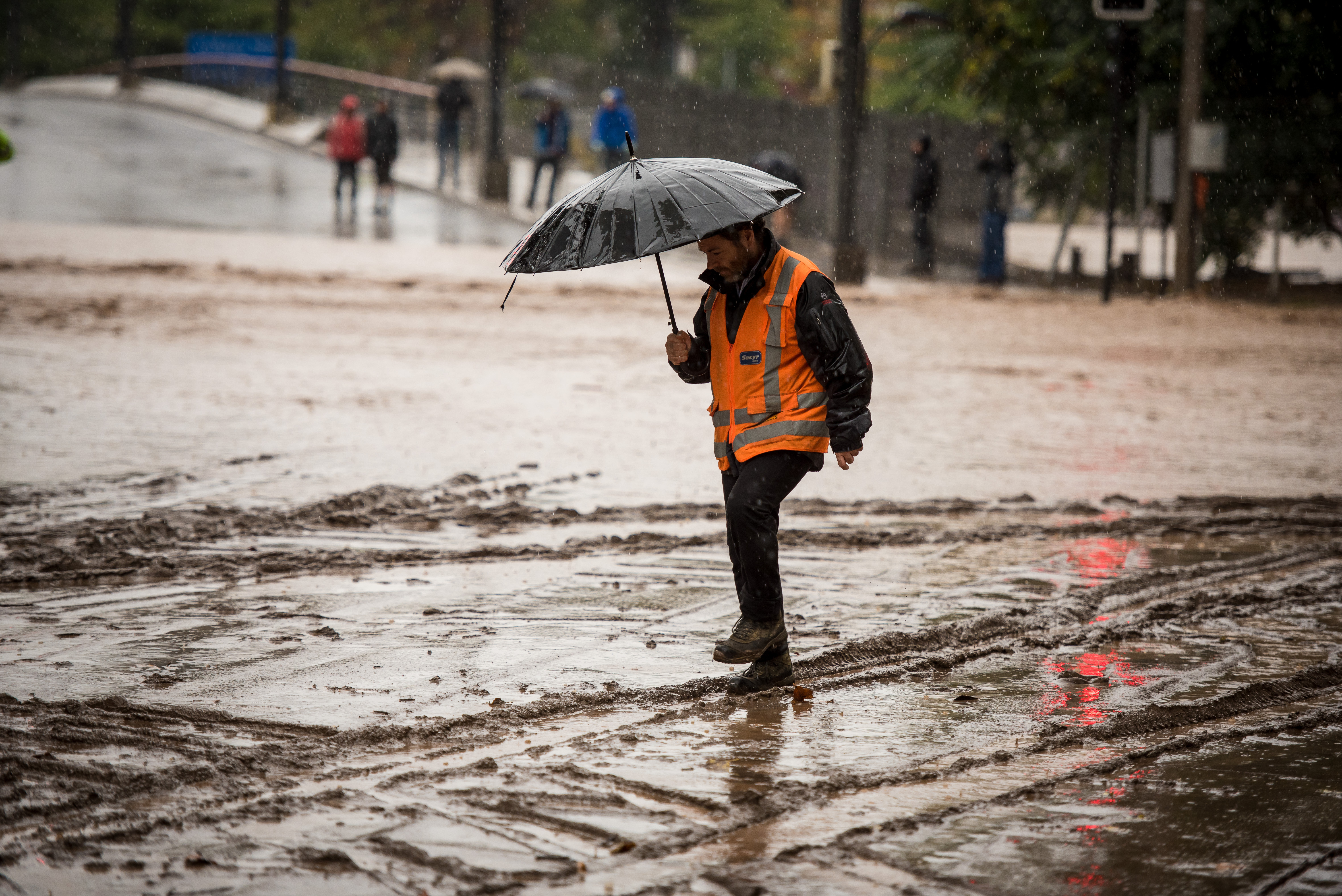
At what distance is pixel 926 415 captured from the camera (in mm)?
10445

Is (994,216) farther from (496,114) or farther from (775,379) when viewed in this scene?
(775,379)

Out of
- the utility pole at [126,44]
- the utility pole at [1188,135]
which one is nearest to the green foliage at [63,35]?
the utility pole at [126,44]

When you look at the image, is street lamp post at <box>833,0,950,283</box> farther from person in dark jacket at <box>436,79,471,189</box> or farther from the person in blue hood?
person in dark jacket at <box>436,79,471,189</box>

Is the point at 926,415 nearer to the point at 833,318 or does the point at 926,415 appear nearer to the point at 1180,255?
the point at 833,318

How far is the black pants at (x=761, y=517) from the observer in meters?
4.61

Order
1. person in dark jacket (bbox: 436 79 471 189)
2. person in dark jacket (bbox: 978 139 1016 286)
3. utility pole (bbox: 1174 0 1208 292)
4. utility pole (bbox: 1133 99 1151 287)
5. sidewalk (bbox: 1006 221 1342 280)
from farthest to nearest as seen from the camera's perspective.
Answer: person in dark jacket (bbox: 436 79 471 189)
sidewalk (bbox: 1006 221 1342 280)
person in dark jacket (bbox: 978 139 1016 286)
utility pole (bbox: 1133 99 1151 287)
utility pole (bbox: 1174 0 1208 292)

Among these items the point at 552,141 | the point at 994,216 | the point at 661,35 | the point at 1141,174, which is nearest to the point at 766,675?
the point at 1141,174

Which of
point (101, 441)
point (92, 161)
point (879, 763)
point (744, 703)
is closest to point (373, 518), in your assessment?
→ point (101, 441)

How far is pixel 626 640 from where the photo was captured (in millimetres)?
5293

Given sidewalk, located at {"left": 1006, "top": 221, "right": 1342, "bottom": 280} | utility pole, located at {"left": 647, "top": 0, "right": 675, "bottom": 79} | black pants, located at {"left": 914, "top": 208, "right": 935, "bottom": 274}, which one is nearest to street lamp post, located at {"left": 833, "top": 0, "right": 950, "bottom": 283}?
black pants, located at {"left": 914, "top": 208, "right": 935, "bottom": 274}

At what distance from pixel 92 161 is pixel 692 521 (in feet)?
76.0

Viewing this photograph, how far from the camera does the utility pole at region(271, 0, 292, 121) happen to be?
33531 mm

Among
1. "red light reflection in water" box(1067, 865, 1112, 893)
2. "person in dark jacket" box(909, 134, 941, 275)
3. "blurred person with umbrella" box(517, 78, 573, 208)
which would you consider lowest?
"red light reflection in water" box(1067, 865, 1112, 893)

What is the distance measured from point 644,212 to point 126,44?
39.4m
